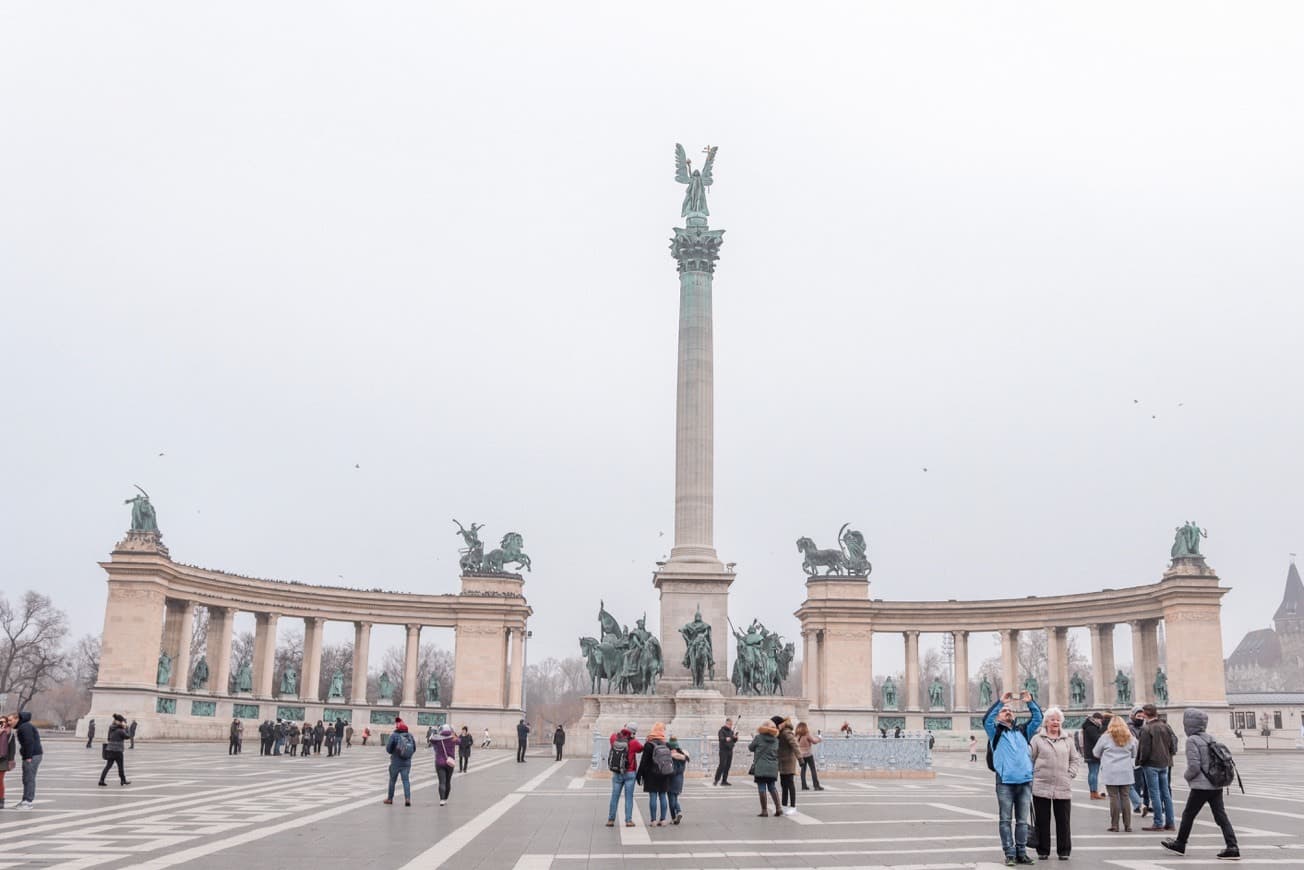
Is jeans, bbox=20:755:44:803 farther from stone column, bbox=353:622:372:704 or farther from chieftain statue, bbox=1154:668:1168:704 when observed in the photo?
chieftain statue, bbox=1154:668:1168:704

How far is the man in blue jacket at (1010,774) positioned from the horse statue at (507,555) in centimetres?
7533

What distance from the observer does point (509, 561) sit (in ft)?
291

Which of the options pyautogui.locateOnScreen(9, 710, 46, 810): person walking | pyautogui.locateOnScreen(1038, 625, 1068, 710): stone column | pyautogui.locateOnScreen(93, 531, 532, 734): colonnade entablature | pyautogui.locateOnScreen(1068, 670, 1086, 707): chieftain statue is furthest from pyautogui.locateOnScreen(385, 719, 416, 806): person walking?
pyautogui.locateOnScreen(1038, 625, 1068, 710): stone column

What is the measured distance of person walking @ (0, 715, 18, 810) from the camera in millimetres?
22055

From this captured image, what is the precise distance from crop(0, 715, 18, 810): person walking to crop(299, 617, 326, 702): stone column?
57.2 metres

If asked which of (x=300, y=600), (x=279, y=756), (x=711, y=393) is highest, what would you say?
(x=711, y=393)

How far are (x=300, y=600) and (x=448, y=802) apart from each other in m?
57.6

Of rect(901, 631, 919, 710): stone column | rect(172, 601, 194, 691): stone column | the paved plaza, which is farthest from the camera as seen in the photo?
rect(901, 631, 919, 710): stone column

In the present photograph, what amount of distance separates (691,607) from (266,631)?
42958 mm

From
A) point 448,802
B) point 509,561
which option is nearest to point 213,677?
point 509,561

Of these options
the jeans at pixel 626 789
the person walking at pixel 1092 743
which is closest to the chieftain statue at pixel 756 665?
the person walking at pixel 1092 743

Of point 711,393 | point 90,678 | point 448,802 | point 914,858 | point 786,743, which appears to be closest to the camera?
point 914,858

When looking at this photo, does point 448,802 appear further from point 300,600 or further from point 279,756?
point 300,600

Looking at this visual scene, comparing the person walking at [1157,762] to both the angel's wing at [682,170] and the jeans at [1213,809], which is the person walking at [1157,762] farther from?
the angel's wing at [682,170]
